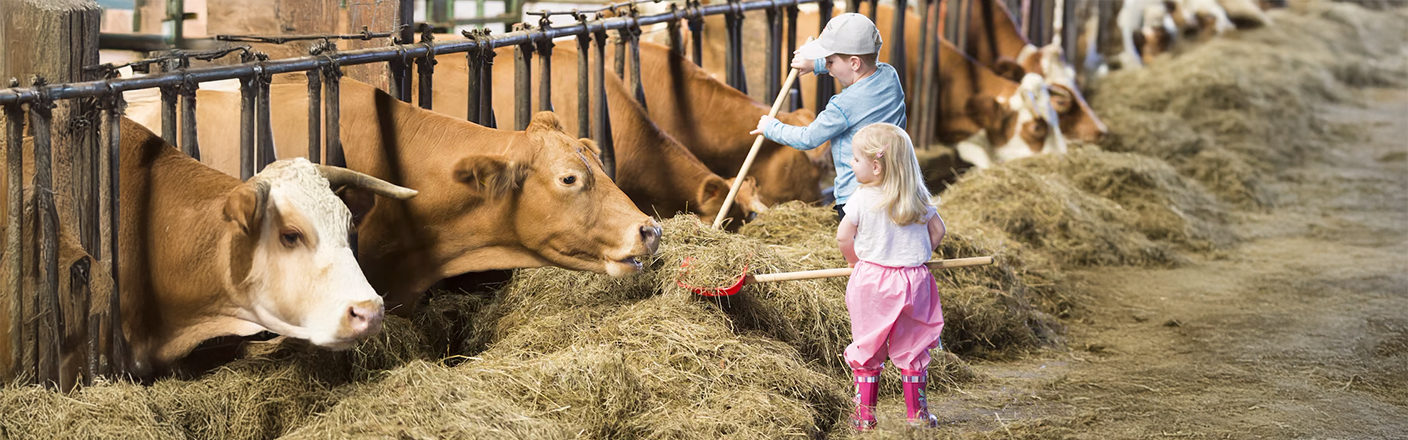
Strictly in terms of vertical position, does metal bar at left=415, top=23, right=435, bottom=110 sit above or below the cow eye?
above

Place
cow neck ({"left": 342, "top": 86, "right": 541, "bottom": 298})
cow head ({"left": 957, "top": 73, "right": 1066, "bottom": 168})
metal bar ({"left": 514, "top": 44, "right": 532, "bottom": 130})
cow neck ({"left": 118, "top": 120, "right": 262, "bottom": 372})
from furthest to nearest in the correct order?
cow head ({"left": 957, "top": 73, "right": 1066, "bottom": 168}) < metal bar ({"left": 514, "top": 44, "right": 532, "bottom": 130}) < cow neck ({"left": 342, "top": 86, "right": 541, "bottom": 298}) < cow neck ({"left": 118, "top": 120, "right": 262, "bottom": 372})

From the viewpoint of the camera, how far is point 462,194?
480cm

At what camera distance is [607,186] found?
4.80 m

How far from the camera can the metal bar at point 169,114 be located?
13.5 ft

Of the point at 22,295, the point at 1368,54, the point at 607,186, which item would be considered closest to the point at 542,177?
the point at 607,186

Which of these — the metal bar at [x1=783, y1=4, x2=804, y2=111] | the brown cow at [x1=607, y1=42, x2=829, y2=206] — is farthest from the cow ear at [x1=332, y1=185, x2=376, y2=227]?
the metal bar at [x1=783, y1=4, x2=804, y2=111]

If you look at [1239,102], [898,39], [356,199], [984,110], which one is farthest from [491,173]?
[1239,102]

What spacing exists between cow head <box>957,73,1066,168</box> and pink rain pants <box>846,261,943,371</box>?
5773 millimetres

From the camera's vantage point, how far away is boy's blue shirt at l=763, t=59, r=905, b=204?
483 cm

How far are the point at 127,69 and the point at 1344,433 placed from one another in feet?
21.8

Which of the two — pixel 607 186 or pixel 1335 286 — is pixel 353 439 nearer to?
pixel 607 186

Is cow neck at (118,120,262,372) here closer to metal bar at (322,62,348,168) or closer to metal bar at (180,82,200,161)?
metal bar at (180,82,200,161)

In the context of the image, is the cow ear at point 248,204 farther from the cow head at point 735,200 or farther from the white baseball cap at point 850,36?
the cow head at point 735,200

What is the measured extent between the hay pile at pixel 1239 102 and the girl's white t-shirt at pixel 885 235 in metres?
6.97
